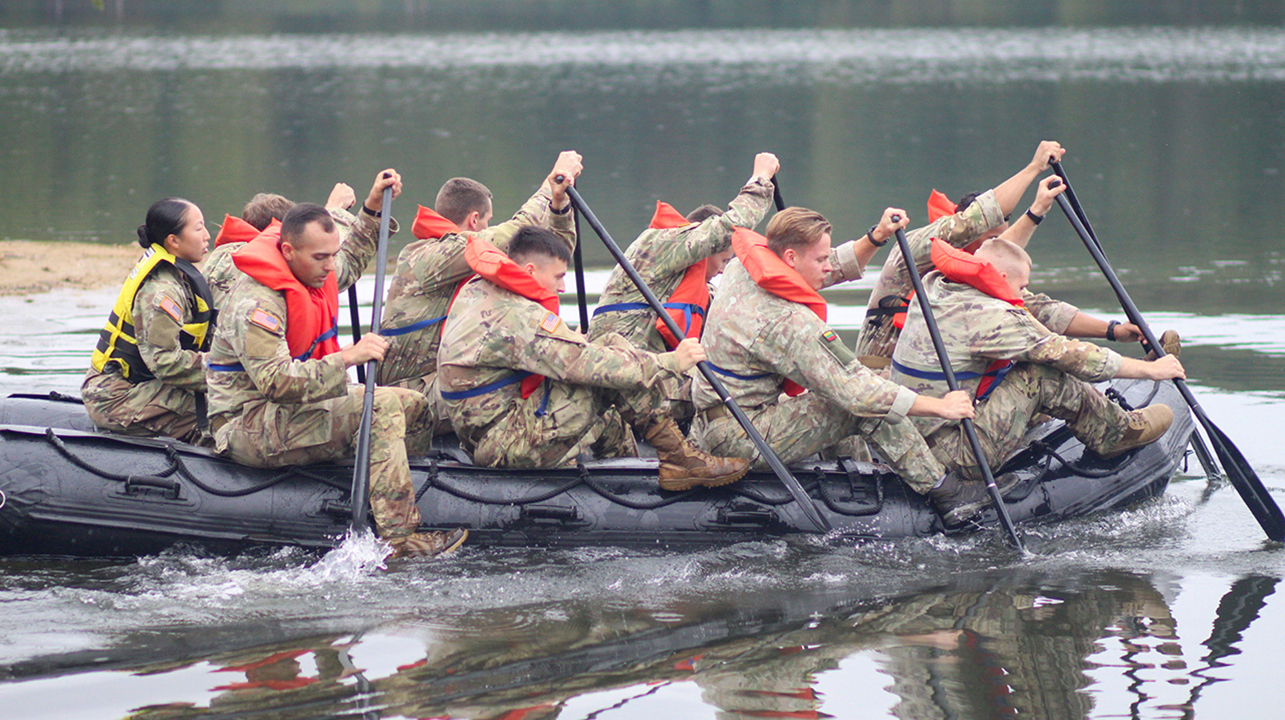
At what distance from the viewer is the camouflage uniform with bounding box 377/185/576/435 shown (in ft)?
23.9

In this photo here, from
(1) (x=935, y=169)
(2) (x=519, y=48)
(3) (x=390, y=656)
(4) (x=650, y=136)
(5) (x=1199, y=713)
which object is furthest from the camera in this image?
(2) (x=519, y=48)

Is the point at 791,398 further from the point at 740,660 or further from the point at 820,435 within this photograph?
the point at 740,660

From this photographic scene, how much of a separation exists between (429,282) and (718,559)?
7.30 ft

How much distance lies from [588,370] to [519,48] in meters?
44.8

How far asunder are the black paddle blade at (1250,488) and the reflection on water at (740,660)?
0.92 m

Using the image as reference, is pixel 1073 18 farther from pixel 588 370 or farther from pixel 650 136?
pixel 588 370

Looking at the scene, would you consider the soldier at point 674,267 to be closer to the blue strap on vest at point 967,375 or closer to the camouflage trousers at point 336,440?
the blue strap on vest at point 967,375

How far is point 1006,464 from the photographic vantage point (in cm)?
Result: 709

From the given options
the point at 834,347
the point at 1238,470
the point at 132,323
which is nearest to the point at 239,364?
the point at 132,323

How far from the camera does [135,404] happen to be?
680 cm

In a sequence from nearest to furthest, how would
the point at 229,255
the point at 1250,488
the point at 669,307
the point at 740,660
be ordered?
the point at 740,660, the point at 1250,488, the point at 669,307, the point at 229,255

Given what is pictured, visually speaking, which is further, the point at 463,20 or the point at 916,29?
the point at 463,20

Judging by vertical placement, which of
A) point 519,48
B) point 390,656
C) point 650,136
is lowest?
point 390,656

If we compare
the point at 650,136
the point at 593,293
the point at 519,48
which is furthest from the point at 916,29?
the point at 593,293
